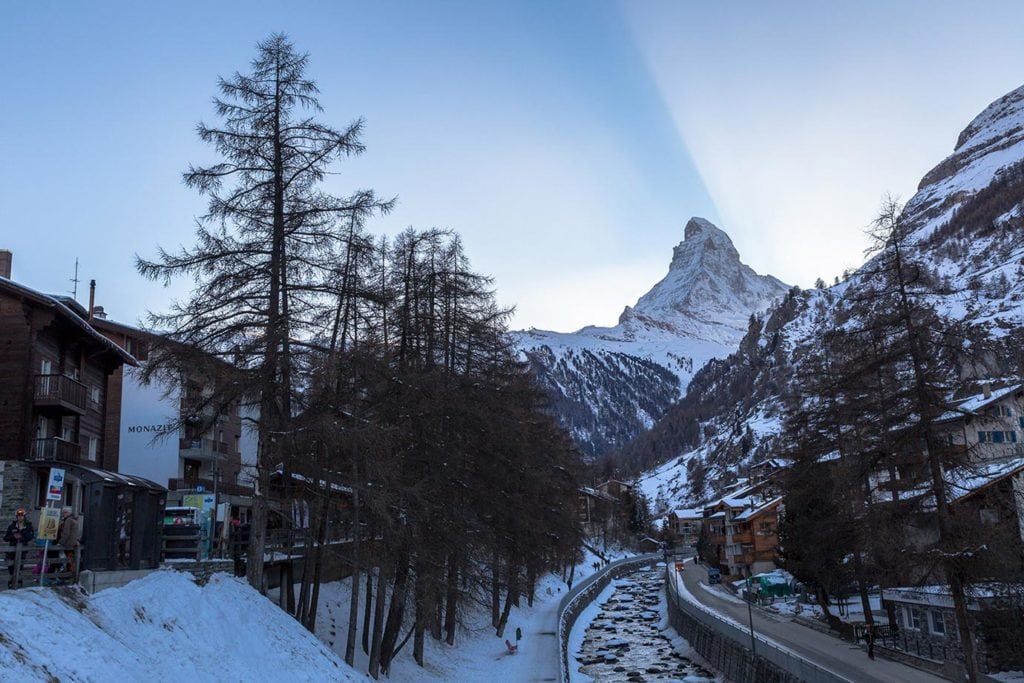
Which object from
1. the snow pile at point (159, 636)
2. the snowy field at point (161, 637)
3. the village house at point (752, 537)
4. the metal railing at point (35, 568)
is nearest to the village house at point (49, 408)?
the snowy field at point (161, 637)

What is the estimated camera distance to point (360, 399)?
985 inches

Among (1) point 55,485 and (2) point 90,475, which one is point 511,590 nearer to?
(2) point 90,475

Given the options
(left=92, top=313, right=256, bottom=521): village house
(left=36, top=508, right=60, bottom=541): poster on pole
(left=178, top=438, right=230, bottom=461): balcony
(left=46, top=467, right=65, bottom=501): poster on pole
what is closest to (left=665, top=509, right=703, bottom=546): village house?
(left=178, top=438, right=230, bottom=461): balcony

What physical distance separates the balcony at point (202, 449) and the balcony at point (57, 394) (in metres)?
14.9

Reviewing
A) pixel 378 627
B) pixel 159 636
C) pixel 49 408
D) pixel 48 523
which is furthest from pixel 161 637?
pixel 49 408

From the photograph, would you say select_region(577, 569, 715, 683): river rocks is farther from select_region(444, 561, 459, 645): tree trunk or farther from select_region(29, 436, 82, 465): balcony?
select_region(29, 436, 82, 465): balcony

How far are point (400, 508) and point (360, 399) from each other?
143 inches

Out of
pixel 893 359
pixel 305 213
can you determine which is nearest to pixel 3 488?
pixel 305 213

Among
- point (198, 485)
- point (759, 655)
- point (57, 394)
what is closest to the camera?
point (57, 394)

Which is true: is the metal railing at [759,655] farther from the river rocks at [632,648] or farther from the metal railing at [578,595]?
the metal railing at [578,595]

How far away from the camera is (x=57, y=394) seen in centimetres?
3141

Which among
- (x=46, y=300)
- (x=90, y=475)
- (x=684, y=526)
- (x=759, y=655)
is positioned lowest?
(x=759, y=655)

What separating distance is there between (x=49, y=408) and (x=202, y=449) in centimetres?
1850

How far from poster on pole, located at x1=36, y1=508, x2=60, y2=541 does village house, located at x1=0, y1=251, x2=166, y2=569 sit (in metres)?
5.82
